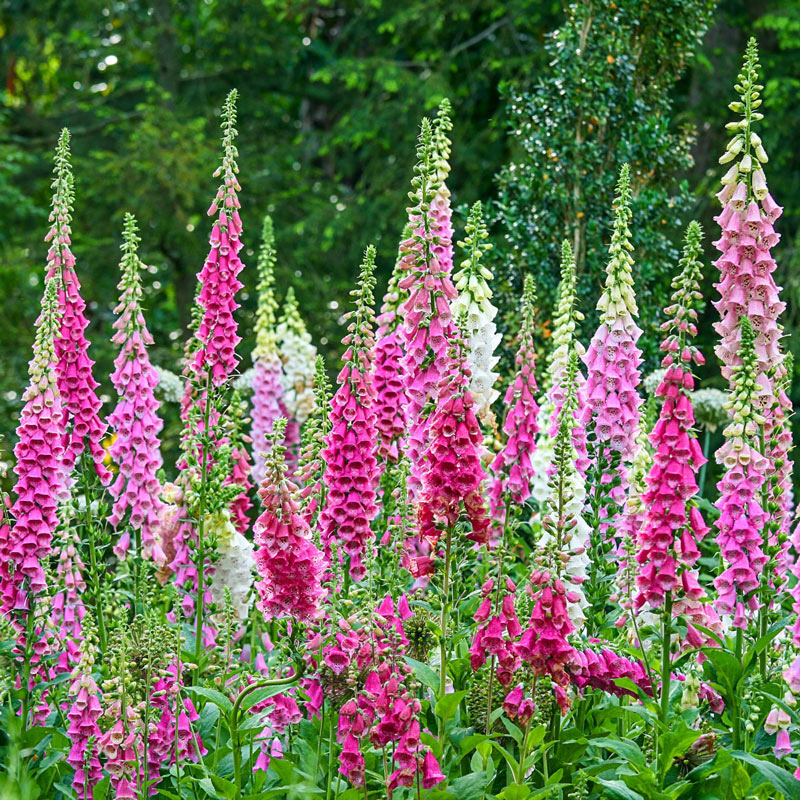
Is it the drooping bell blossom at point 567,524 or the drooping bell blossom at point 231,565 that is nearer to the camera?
the drooping bell blossom at point 567,524

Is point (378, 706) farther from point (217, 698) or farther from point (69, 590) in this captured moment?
point (69, 590)

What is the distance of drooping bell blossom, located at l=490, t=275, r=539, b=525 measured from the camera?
5805 millimetres

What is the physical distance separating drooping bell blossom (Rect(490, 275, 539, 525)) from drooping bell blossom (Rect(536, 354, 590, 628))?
254 millimetres

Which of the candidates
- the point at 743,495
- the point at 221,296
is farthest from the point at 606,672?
the point at 221,296

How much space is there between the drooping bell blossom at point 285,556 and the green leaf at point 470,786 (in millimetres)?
910

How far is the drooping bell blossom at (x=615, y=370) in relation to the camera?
5496 millimetres

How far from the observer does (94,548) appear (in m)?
5.28

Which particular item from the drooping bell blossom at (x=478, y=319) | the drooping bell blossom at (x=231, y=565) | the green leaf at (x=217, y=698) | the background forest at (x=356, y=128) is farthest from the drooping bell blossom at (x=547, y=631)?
the background forest at (x=356, y=128)

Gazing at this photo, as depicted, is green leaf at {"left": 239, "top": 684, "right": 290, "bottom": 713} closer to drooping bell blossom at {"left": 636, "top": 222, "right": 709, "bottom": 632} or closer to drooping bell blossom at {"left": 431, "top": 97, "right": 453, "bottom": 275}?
drooping bell blossom at {"left": 636, "top": 222, "right": 709, "bottom": 632}

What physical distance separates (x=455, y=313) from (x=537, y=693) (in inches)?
71.2

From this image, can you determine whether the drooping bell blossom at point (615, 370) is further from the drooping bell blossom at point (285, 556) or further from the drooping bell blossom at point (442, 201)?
the drooping bell blossom at point (285, 556)

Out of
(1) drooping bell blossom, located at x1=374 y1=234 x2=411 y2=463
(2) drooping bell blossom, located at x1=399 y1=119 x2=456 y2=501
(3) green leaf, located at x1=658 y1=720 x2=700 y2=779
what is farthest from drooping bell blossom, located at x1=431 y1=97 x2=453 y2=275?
(3) green leaf, located at x1=658 y1=720 x2=700 y2=779

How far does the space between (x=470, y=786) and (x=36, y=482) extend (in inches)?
94.8

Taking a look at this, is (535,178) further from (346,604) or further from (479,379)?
(346,604)
